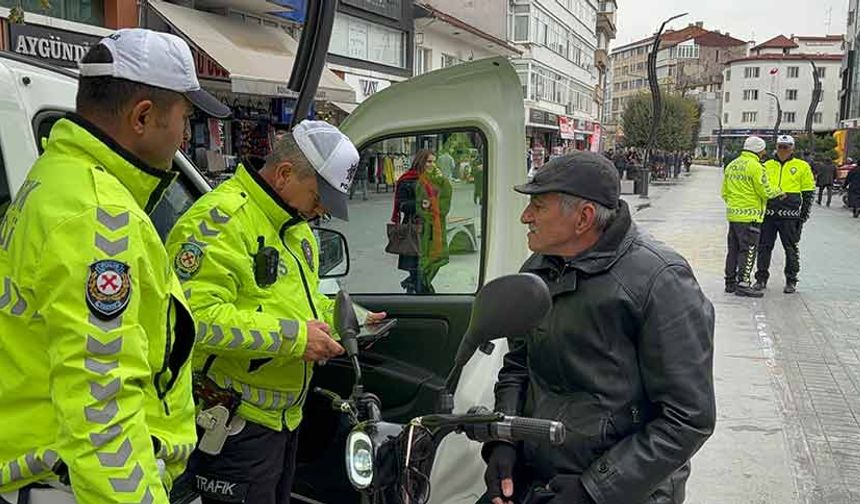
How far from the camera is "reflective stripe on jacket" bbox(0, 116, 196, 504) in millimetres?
1368

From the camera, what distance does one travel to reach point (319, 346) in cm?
228

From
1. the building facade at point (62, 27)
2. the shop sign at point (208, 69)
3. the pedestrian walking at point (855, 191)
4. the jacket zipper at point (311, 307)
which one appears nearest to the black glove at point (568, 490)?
the jacket zipper at point (311, 307)

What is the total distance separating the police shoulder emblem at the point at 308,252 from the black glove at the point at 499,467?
2.94 feet

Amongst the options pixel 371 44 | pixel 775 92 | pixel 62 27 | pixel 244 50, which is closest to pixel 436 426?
pixel 62 27

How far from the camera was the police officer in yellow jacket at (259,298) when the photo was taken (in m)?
2.21

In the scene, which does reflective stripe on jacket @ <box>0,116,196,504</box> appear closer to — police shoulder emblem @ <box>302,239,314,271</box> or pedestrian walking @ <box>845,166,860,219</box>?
police shoulder emblem @ <box>302,239,314,271</box>

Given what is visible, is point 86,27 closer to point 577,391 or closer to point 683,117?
point 577,391

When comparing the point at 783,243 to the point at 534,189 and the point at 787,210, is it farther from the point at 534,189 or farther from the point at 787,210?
the point at 534,189

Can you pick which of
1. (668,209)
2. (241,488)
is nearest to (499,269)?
(241,488)

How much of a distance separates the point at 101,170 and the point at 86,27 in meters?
11.9

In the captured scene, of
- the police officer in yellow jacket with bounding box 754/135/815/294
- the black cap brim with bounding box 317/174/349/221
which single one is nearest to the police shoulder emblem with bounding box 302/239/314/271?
the black cap brim with bounding box 317/174/349/221

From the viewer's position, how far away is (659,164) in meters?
45.0

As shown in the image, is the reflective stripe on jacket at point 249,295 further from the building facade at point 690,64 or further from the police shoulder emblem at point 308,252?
the building facade at point 690,64

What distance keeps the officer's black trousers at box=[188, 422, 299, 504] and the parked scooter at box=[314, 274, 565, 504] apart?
1.84ft
